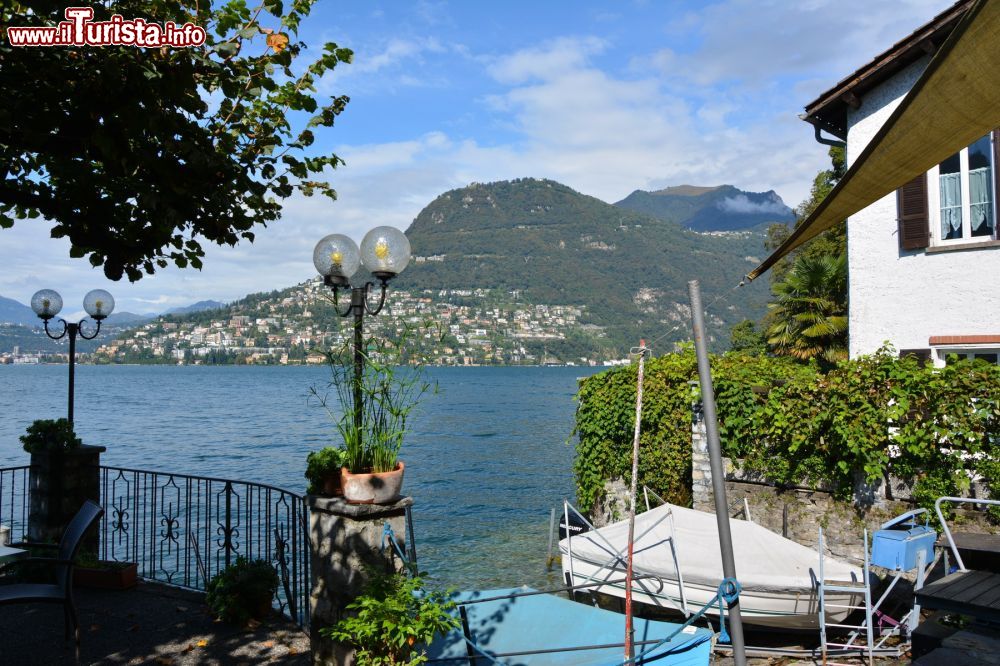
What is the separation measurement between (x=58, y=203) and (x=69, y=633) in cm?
338

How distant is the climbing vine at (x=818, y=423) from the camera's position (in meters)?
8.30

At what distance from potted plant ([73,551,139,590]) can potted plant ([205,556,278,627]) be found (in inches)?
58.4

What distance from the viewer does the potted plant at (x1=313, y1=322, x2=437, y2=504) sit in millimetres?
4504

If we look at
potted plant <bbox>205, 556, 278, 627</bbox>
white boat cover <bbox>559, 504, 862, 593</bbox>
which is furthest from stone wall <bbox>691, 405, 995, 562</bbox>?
potted plant <bbox>205, 556, 278, 627</bbox>

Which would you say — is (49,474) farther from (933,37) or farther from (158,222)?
(933,37)

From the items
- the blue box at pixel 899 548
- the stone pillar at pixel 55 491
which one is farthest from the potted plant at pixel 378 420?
the blue box at pixel 899 548

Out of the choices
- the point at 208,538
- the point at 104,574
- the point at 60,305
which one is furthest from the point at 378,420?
the point at 60,305

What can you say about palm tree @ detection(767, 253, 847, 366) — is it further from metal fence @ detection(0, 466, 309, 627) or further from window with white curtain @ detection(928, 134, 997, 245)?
metal fence @ detection(0, 466, 309, 627)

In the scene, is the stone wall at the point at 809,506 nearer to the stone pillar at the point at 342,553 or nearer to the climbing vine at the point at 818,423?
the climbing vine at the point at 818,423

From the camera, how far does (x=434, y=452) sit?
3906 cm

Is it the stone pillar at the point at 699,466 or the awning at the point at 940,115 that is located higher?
the awning at the point at 940,115

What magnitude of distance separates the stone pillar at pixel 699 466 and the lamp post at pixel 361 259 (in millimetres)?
6847

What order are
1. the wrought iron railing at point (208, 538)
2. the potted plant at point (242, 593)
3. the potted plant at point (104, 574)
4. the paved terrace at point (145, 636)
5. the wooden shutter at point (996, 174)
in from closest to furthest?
the paved terrace at point (145, 636) < the potted plant at point (242, 593) < the wrought iron railing at point (208, 538) < the potted plant at point (104, 574) < the wooden shutter at point (996, 174)

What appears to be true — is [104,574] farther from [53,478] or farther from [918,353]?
[918,353]
